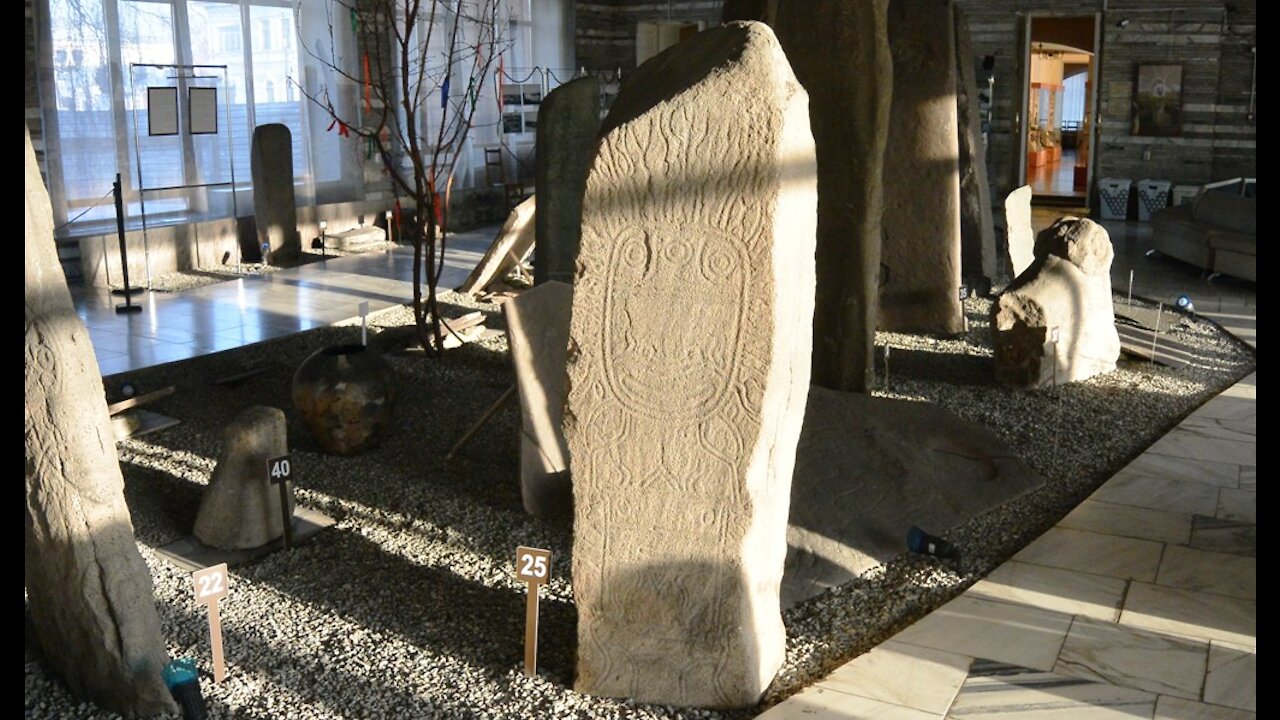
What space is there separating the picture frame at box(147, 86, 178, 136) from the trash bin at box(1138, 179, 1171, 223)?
12.4m

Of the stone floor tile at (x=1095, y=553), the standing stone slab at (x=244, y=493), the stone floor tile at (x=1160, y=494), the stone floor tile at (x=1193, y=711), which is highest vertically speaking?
the standing stone slab at (x=244, y=493)

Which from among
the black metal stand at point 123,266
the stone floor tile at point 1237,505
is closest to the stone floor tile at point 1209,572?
the stone floor tile at point 1237,505

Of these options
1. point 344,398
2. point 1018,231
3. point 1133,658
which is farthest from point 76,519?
point 1018,231

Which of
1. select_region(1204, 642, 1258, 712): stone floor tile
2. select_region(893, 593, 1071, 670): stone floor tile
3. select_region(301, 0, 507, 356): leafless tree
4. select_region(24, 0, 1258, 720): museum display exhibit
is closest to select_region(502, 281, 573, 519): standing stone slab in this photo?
select_region(24, 0, 1258, 720): museum display exhibit

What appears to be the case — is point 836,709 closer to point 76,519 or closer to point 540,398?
point 540,398

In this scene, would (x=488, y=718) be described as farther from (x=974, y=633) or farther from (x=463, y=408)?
(x=463, y=408)

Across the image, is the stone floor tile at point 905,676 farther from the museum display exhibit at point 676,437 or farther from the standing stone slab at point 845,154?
the standing stone slab at point 845,154

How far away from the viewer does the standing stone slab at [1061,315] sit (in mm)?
8039

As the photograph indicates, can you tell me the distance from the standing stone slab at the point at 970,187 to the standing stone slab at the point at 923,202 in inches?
69.0

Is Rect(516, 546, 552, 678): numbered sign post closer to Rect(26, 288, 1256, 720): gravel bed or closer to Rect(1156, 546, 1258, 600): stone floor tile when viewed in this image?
Rect(26, 288, 1256, 720): gravel bed

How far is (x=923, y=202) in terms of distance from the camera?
31.3 ft

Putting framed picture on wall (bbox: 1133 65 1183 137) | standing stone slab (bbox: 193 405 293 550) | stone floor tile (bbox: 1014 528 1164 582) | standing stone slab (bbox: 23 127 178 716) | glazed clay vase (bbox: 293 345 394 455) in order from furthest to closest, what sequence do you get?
framed picture on wall (bbox: 1133 65 1183 137) < glazed clay vase (bbox: 293 345 394 455) < standing stone slab (bbox: 193 405 293 550) < stone floor tile (bbox: 1014 528 1164 582) < standing stone slab (bbox: 23 127 178 716)

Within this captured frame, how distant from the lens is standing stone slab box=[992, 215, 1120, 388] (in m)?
8.04

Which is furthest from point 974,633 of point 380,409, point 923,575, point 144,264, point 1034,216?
point 1034,216
